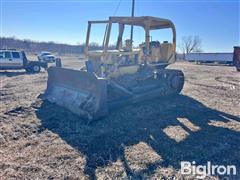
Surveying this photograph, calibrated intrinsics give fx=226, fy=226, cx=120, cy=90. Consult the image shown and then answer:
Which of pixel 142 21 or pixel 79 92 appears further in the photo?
pixel 142 21

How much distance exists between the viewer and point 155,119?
6270 millimetres

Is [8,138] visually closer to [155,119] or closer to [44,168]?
[44,168]

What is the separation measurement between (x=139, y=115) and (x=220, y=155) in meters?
2.62

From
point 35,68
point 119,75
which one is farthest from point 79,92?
point 35,68

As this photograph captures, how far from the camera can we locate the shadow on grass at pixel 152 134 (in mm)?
4230

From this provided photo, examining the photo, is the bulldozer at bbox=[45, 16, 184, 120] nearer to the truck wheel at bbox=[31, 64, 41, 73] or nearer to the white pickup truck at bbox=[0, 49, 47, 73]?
the white pickup truck at bbox=[0, 49, 47, 73]

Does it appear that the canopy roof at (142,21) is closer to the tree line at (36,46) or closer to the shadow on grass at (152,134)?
the shadow on grass at (152,134)

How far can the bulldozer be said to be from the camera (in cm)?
642

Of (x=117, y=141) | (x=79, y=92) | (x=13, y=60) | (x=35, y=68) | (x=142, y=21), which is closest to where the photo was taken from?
(x=117, y=141)

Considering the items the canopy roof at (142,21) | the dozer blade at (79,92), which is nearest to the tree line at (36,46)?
the canopy roof at (142,21)

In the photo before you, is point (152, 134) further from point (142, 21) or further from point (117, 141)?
point (142, 21)

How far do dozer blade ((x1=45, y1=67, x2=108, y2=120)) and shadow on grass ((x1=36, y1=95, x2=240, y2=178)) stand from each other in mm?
243

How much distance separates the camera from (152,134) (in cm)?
527

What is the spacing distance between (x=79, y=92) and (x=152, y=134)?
8.99ft
